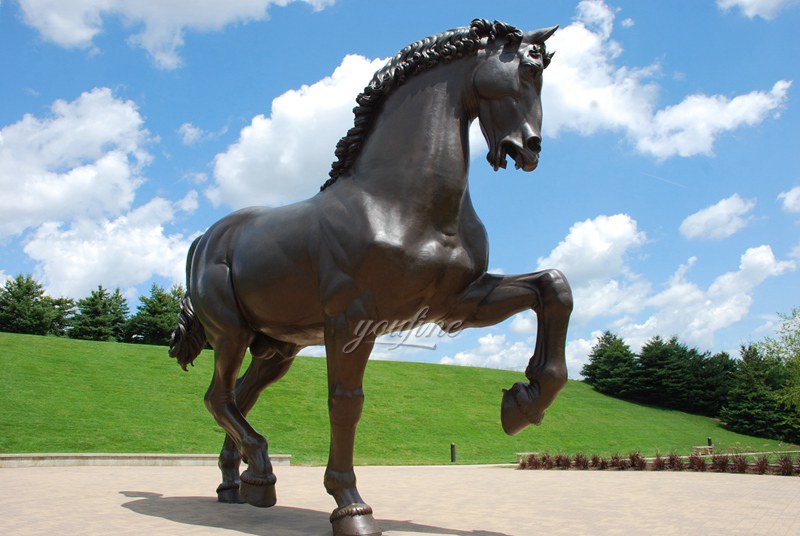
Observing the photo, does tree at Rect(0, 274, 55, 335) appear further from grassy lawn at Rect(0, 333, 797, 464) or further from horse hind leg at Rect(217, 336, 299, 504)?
horse hind leg at Rect(217, 336, 299, 504)

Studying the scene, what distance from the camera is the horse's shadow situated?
15.9 feet

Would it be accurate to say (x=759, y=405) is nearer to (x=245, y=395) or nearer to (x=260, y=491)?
(x=245, y=395)

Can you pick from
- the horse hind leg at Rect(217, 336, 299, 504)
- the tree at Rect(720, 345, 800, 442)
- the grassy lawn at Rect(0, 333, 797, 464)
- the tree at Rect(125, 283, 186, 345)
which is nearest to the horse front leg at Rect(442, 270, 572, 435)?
the horse hind leg at Rect(217, 336, 299, 504)

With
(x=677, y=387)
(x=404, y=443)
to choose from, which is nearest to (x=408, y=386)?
(x=404, y=443)

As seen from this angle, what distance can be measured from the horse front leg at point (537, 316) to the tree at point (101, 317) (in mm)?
39761

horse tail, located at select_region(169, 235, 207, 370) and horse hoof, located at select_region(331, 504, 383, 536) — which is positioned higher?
horse tail, located at select_region(169, 235, 207, 370)

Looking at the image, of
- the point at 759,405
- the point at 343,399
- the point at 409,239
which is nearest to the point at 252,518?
the point at 343,399

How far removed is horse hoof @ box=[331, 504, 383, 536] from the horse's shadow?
0.35m

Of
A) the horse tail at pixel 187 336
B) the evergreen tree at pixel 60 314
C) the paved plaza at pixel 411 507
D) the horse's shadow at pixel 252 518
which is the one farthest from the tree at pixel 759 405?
the evergreen tree at pixel 60 314

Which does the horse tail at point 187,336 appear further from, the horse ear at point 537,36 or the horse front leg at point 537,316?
the horse ear at point 537,36

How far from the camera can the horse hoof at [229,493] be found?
6367 millimetres

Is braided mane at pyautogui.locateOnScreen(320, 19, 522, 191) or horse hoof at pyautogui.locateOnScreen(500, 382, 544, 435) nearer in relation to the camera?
horse hoof at pyautogui.locateOnScreen(500, 382, 544, 435)

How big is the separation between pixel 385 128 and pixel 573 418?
28063 mm

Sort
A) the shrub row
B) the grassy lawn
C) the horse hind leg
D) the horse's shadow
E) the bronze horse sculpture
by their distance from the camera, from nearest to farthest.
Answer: the bronze horse sculpture < the horse's shadow < the horse hind leg < the shrub row < the grassy lawn
